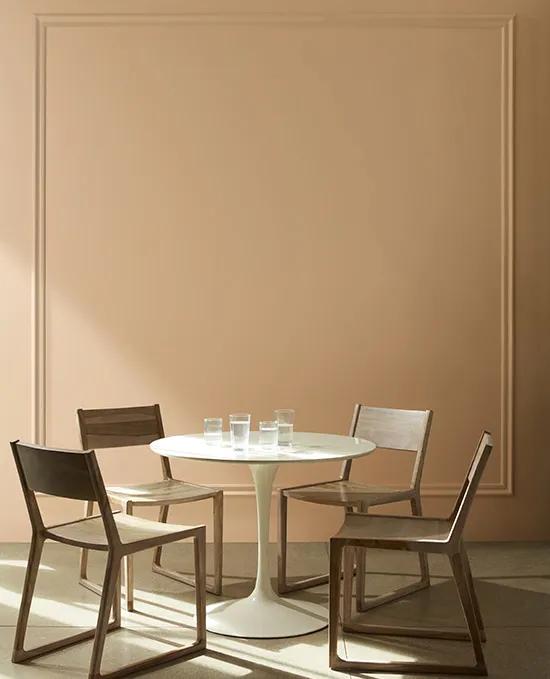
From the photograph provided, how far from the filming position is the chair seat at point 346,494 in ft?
12.7

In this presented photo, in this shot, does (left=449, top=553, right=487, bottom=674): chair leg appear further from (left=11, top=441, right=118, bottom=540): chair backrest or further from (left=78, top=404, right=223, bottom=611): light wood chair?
(left=78, top=404, right=223, bottom=611): light wood chair

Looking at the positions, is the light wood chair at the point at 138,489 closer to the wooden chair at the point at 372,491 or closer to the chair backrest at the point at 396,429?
the wooden chair at the point at 372,491

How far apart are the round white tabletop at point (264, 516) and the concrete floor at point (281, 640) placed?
9 cm

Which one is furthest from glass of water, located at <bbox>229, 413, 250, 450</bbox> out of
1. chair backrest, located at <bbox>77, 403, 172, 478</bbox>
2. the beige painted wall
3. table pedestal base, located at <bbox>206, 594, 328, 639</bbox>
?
the beige painted wall

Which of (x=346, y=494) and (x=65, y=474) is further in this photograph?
(x=346, y=494)

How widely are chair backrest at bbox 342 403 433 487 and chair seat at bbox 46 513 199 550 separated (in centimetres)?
115

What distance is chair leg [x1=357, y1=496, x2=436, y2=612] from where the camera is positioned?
384cm

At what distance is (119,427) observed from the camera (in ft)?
14.0

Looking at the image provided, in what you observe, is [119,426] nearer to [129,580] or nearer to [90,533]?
[129,580]

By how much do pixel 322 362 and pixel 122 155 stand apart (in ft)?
4.94

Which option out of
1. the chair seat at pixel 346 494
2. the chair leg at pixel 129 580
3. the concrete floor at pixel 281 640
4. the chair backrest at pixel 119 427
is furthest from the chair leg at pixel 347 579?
the chair backrest at pixel 119 427

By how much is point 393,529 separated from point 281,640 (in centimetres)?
60

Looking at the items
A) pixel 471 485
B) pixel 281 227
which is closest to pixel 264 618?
pixel 471 485

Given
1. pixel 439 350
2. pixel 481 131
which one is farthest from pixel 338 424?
pixel 481 131
